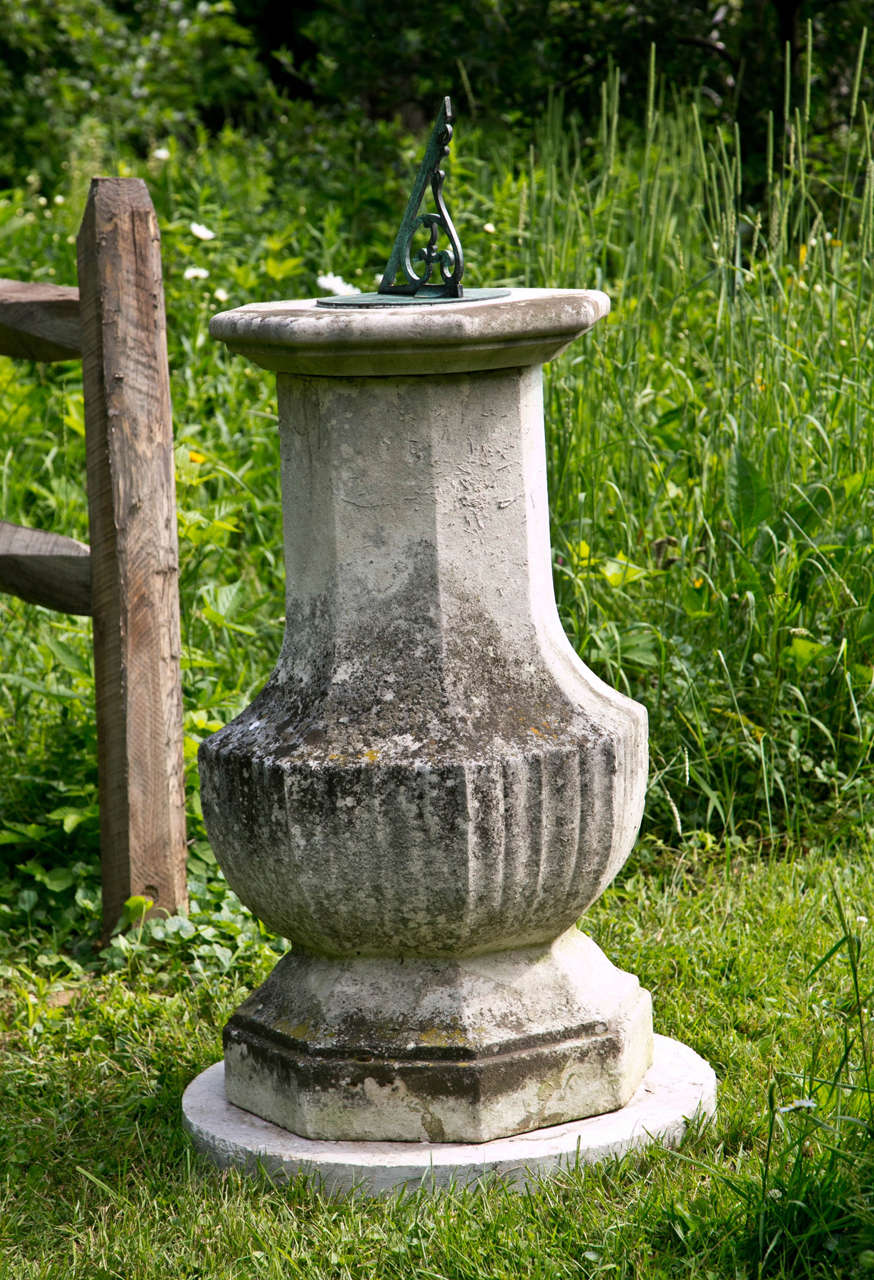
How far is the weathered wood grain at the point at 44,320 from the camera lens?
3.50 metres

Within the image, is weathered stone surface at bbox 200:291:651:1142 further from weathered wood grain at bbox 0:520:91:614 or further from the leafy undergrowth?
weathered wood grain at bbox 0:520:91:614

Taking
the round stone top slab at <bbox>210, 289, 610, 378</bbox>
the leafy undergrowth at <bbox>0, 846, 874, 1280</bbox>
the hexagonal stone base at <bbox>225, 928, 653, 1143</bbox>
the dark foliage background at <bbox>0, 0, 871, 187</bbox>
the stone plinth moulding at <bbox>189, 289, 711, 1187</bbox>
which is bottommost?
the leafy undergrowth at <bbox>0, 846, 874, 1280</bbox>

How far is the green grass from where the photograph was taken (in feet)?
7.66

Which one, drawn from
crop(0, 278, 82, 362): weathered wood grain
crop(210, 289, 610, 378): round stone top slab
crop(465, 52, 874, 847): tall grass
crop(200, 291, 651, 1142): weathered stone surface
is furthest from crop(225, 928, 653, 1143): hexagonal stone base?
crop(0, 278, 82, 362): weathered wood grain

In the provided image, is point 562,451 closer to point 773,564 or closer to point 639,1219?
point 773,564

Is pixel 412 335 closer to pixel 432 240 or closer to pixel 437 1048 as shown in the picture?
pixel 432 240

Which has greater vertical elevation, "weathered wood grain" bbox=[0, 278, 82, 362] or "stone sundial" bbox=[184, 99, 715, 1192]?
"weathered wood grain" bbox=[0, 278, 82, 362]

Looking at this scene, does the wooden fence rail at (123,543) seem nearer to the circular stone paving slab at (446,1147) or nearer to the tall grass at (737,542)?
the circular stone paving slab at (446,1147)

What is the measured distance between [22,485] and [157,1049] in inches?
111

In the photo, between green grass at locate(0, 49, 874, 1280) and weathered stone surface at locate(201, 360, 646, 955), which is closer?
green grass at locate(0, 49, 874, 1280)

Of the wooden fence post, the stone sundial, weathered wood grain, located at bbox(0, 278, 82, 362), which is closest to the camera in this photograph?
the stone sundial

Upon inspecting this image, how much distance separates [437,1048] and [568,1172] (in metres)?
0.30

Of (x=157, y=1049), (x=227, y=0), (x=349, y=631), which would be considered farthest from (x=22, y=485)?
(x=227, y=0)

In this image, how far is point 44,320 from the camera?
138 inches
